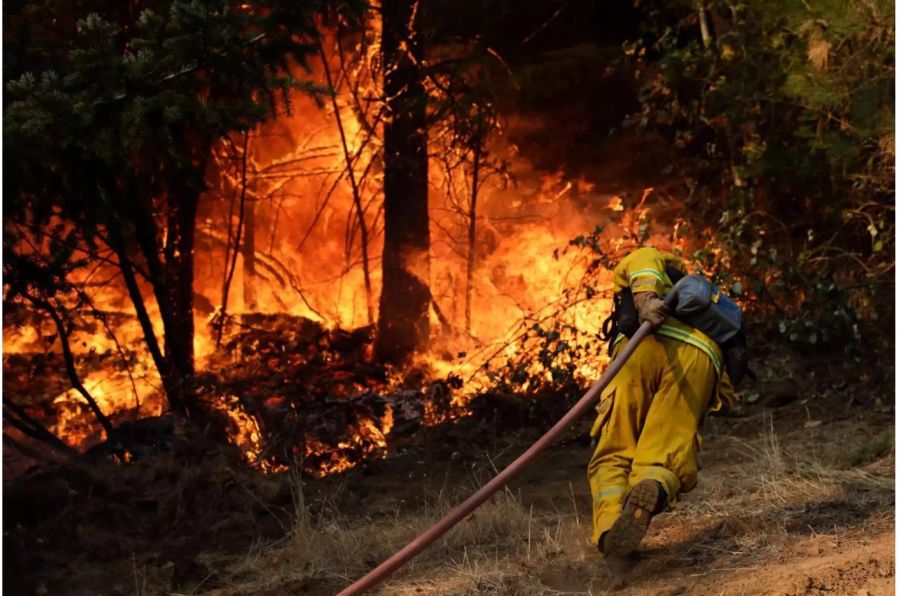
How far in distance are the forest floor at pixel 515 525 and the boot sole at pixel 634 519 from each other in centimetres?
22

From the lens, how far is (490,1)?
1245 cm

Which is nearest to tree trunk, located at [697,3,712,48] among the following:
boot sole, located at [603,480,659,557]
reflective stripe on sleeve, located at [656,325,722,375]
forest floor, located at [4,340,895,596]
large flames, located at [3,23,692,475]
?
large flames, located at [3,23,692,475]

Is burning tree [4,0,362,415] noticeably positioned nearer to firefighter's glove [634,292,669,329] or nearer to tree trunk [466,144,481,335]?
firefighter's glove [634,292,669,329]

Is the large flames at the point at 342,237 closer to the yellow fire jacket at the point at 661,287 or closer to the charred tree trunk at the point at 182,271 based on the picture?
the charred tree trunk at the point at 182,271

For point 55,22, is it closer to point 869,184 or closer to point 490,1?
point 490,1

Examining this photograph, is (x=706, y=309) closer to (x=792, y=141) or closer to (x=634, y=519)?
(x=634, y=519)

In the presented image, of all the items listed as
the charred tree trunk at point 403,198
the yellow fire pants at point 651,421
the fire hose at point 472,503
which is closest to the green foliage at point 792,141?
the charred tree trunk at point 403,198

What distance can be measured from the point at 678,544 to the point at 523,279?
7.48 m

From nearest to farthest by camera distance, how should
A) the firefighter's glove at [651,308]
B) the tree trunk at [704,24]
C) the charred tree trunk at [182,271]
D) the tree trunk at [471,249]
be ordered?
the firefighter's glove at [651,308] < the charred tree trunk at [182,271] < the tree trunk at [704,24] < the tree trunk at [471,249]

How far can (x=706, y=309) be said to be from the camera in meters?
5.23

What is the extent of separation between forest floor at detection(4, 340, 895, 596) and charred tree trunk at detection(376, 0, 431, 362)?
321 cm

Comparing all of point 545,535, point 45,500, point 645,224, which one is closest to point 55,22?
point 45,500

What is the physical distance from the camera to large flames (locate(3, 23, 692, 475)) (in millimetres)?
12562

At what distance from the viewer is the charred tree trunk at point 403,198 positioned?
11898mm
